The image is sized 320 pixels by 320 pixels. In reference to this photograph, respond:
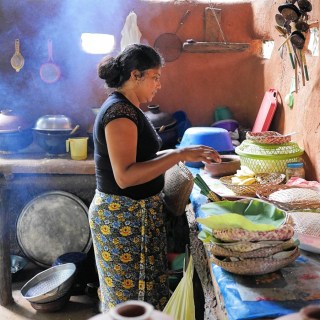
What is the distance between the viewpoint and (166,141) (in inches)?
146

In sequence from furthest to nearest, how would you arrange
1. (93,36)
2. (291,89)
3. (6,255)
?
(93,36)
(6,255)
(291,89)

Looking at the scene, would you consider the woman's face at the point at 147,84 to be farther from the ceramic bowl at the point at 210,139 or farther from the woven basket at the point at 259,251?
the ceramic bowl at the point at 210,139

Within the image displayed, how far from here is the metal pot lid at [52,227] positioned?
3.85 meters

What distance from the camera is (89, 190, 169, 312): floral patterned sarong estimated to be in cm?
207

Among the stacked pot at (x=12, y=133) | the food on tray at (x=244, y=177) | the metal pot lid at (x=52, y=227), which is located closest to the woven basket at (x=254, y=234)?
the food on tray at (x=244, y=177)

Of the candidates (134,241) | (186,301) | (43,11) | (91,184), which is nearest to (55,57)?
(43,11)

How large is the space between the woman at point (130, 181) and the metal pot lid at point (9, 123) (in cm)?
188

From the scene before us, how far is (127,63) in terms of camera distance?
6.50 ft

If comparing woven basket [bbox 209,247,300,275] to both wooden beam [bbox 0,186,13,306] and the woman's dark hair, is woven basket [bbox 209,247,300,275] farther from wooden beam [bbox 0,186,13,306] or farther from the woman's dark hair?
wooden beam [bbox 0,186,13,306]

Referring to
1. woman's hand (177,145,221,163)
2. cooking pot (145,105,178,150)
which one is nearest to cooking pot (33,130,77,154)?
cooking pot (145,105,178,150)

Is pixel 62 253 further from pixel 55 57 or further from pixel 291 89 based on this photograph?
pixel 291 89

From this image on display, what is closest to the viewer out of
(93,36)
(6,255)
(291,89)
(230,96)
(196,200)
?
(196,200)

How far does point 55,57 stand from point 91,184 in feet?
4.45

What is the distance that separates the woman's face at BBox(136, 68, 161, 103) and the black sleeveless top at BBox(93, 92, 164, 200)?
107 mm
